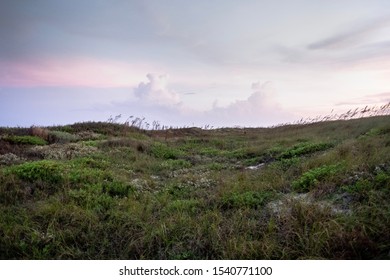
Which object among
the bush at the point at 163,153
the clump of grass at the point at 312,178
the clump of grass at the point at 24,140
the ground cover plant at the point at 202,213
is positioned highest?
the clump of grass at the point at 24,140

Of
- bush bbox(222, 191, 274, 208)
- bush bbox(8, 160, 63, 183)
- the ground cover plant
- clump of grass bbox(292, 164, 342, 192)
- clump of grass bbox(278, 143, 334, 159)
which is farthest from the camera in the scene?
clump of grass bbox(278, 143, 334, 159)

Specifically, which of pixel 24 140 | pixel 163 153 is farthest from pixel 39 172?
pixel 24 140

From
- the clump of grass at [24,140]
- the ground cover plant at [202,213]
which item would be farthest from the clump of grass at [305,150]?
the clump of grass at [24,140]

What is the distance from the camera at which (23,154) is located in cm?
965

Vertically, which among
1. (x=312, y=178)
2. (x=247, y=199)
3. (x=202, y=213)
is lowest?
(x=202, y=213)

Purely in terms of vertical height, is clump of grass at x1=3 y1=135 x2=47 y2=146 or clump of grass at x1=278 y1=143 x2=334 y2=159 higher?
clump of grass at x1=3 y1=135 x2=47 y2=146

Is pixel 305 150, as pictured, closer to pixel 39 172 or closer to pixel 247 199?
pixel 247 199

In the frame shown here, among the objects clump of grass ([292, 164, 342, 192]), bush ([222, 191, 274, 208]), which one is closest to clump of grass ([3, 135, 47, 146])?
bush ([222, 191, 274, 208])

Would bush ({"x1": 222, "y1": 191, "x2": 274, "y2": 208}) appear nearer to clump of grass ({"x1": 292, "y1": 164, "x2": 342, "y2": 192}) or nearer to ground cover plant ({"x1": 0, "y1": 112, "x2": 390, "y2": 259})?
ground cover plant ({"x1": 0, "y1": 112, "x2": 390, "y2": 259})

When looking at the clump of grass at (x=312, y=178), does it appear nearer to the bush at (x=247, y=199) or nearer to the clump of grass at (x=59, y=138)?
the bush at (x=247, y=199)

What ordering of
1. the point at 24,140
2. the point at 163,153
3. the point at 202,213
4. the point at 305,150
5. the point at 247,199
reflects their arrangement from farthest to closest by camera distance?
1. the point at 163,153
2. the point at 24,140
3. the point at 305,150
4. the point at 247,199
5. the point at 202,213

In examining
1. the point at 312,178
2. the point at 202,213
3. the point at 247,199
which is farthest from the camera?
the point at 312,178

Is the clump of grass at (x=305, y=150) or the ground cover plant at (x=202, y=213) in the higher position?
the clump of grass at (x=305, y=150)
